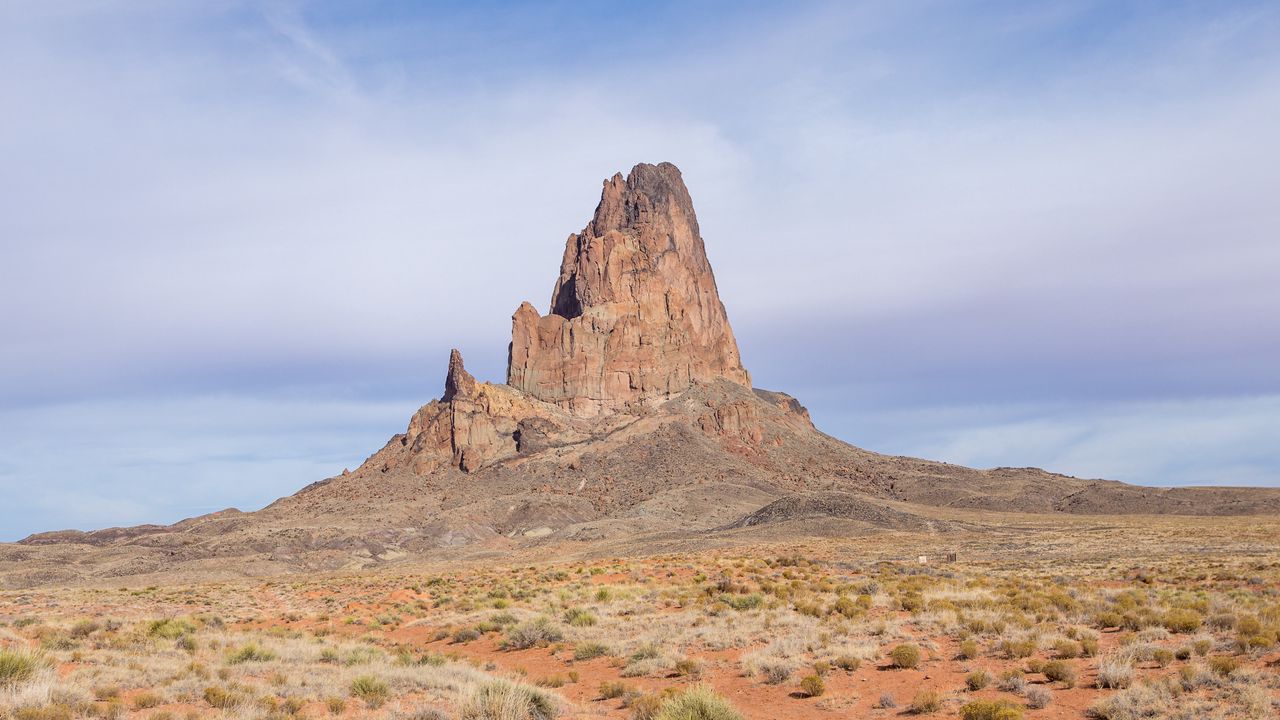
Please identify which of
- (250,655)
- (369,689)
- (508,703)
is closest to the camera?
(508,703)

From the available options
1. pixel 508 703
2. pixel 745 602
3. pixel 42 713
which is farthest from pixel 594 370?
pixel 42 713

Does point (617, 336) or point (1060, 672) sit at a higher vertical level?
point (617, 336)

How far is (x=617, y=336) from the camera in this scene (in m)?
174

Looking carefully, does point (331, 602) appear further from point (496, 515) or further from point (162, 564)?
point (496, 515)

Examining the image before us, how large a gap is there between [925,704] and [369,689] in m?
9.54

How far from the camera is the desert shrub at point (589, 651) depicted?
2033cm

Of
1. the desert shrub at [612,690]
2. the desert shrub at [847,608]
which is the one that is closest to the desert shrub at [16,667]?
the desert shrub at [612,690]

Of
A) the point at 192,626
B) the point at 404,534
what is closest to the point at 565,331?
the point at 404,534

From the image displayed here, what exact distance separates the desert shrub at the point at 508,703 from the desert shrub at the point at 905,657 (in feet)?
23.0

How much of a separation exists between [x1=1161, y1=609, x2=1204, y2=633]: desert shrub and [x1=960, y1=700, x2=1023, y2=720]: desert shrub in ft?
24.8

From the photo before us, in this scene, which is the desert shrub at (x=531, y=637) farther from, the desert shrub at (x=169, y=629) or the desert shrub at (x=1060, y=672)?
the desert shrub at (x=1060, y=672)

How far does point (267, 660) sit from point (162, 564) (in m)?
84.3

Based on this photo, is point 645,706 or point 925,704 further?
point 925,704

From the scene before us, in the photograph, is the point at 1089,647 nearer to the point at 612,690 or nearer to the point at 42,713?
the point at 612,690
